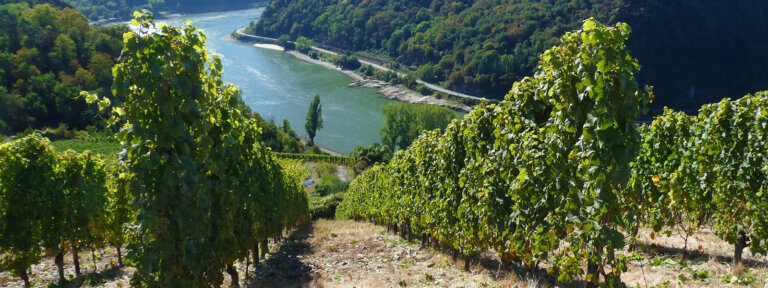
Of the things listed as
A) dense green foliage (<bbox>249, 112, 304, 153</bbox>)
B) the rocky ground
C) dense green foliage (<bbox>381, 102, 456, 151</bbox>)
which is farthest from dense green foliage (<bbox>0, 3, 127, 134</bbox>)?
the rocky ground

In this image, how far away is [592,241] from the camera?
5758 millimetres

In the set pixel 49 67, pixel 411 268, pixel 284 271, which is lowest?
pixel 284 271

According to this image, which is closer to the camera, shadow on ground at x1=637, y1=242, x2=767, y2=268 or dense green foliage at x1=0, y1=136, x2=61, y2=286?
shadow on ground at x1=637, y1=242, x2=767, y2=268

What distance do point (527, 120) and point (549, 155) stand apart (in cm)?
115

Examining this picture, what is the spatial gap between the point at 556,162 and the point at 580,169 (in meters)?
0.56

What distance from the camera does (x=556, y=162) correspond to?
616cm

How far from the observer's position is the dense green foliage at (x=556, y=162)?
5.36m

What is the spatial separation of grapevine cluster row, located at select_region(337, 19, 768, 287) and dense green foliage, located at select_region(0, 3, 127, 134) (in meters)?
53.1

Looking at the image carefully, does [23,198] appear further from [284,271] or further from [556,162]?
[556,162]

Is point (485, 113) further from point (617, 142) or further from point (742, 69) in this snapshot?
point (742, 69)

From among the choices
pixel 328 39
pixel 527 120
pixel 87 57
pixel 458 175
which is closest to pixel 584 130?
pixel 527 120

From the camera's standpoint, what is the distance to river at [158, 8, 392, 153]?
69625mm

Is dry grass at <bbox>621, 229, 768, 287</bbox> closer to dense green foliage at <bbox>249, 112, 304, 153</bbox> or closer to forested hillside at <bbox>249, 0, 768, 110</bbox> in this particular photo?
dense green foliage at <bbox>249, 112, 304, 153</bbox>

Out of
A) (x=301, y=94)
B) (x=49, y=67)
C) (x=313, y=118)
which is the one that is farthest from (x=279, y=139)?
(x=49, y=67)
